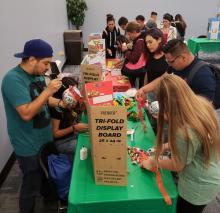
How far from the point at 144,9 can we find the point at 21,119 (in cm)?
755

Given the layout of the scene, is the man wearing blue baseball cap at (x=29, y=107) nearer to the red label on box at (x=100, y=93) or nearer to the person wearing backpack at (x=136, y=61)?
the red label on box at (x=100, y=93)

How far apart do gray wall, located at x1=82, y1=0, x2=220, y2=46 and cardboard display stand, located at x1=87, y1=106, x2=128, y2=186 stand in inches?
301

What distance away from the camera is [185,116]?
4.08 feet

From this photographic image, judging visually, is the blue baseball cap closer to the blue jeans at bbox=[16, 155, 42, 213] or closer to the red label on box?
the red label on box

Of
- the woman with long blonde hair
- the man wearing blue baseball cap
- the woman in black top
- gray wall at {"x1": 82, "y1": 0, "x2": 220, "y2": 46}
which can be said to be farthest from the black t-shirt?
gray wall at {"x1": 82, "y1": 0, "x2": 220, "y2": 46}

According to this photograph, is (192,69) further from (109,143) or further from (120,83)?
(120,83)

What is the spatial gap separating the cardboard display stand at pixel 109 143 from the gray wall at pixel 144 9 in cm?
764

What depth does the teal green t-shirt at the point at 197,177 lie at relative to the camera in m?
1.30

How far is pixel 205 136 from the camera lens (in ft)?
4.07

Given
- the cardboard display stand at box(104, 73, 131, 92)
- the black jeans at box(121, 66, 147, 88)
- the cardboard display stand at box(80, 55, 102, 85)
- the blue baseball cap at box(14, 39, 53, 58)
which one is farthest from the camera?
the black jeans at box(121, 66, 147, 88)

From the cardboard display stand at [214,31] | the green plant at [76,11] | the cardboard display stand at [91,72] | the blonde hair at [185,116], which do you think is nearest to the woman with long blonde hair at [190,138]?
the blonde hair at [185,116]

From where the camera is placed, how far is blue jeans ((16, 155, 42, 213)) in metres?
1.89

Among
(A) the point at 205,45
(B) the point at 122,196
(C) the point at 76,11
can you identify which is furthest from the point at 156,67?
(C) the point at 76,11

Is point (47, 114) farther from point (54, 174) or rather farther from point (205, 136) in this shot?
point (205, 136)
